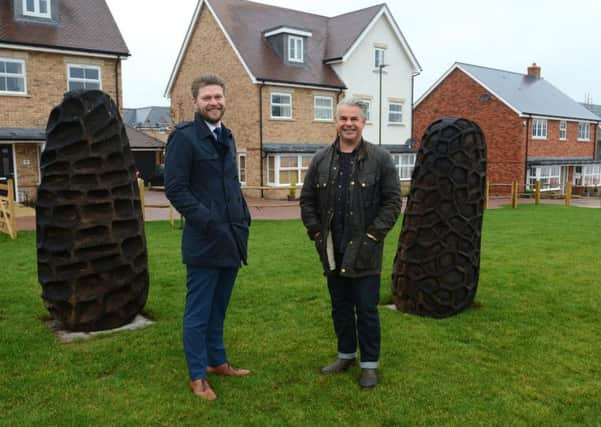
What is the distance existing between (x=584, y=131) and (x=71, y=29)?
31.3 meters

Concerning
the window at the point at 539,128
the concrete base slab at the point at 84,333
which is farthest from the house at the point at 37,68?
the window at the point at 539,128

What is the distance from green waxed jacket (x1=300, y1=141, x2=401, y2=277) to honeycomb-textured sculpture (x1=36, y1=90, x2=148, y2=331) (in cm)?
221

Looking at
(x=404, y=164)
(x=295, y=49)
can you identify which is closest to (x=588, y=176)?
(x=404, y=164)

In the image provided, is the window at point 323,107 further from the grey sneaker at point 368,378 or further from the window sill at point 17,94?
the grey sneaker at point 368,378

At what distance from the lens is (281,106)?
25.7m

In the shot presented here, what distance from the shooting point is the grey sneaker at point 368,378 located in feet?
13.9

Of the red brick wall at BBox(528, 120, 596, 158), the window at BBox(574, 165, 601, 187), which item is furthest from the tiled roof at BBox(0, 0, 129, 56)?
the window at BBox(574, 165, 601, 187)

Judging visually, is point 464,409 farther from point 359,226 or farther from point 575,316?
point 575,316

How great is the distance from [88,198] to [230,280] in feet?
6.31

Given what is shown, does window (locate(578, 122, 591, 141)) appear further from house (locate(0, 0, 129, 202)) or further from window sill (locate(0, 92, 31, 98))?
window sill (locate(0, 92, 31, 98))

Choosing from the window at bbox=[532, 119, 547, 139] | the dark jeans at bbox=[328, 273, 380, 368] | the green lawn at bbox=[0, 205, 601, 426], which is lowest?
the green lawn at bbox=[0, 205, 601, 426]

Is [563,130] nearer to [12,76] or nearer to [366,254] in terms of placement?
[12,76]

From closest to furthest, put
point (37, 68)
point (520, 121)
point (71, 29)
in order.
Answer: point (37, 68)
point (71, 29)
point (520, 121)

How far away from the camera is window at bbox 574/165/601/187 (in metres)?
36.6
